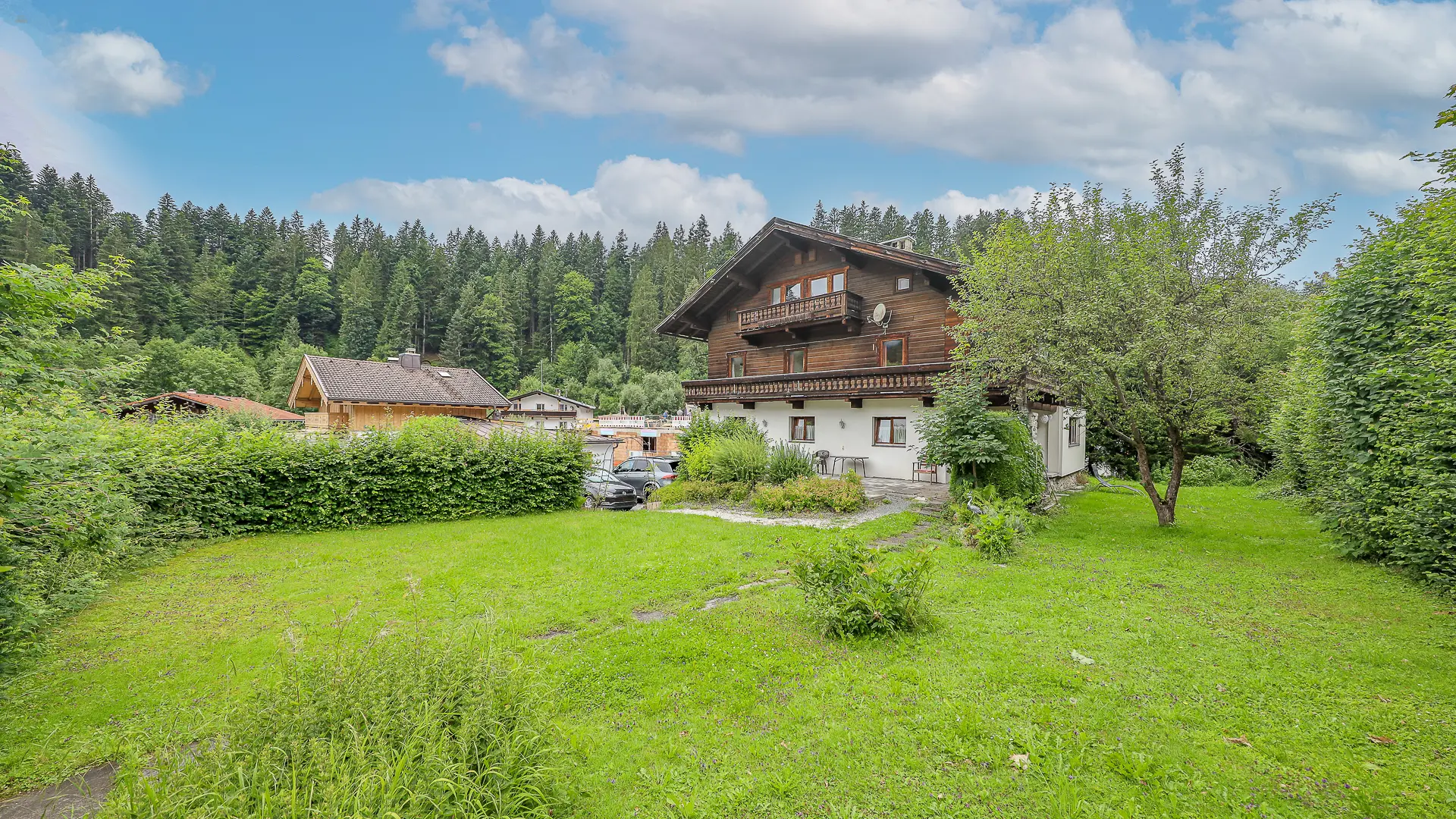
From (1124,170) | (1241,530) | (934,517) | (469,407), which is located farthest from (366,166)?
(1241,530)

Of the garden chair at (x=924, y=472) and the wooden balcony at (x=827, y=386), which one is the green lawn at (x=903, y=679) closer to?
the garden chair at (x=924, y=472)

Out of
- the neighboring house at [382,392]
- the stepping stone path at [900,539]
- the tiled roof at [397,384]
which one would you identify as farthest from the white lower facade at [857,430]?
the tiled roof at [397,384]

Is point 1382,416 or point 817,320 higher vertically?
point 817,320

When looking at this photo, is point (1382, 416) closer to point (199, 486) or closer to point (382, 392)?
point (199, 486)

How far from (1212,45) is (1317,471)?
8806 millimetres

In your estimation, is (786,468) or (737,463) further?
(737,463)

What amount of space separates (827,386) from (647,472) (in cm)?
767

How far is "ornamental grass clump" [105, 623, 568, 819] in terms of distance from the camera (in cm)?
223

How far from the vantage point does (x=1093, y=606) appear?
6.28 meters

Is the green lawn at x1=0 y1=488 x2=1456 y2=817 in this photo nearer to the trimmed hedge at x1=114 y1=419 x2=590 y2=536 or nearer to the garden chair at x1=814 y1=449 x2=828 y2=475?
the trimmed hedge at x1=114 y1=419 x2=590 y2=536

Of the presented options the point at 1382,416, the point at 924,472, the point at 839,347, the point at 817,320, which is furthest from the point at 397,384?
the point at 1382,416

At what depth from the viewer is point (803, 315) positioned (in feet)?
71.7

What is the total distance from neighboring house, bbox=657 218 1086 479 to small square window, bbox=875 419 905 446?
3cm

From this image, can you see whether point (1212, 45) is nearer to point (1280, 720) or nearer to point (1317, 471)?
point (1317, 471)
